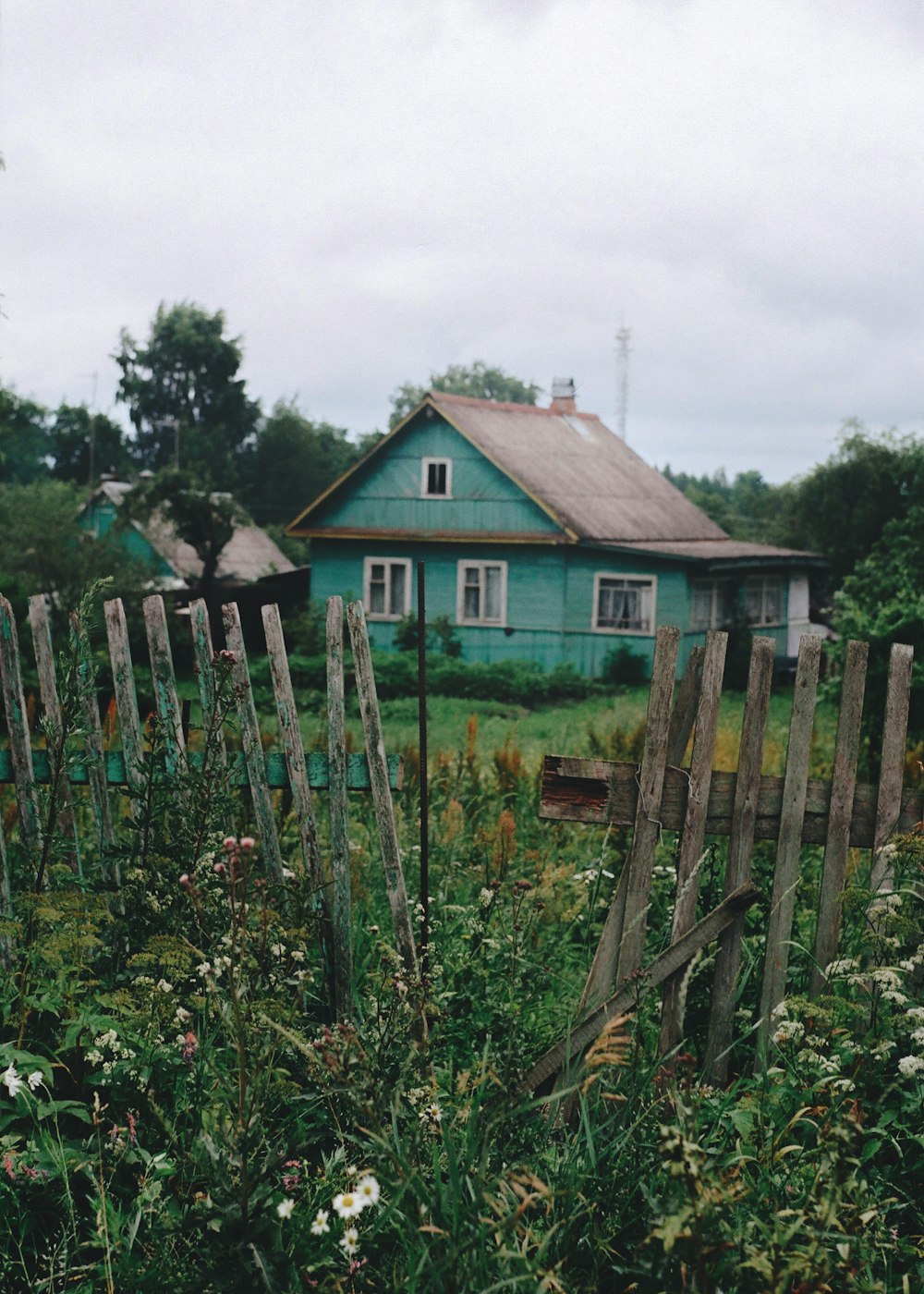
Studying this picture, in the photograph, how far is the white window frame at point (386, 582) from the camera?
25266mm

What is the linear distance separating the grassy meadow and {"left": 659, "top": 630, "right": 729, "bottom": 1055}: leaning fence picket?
163mm

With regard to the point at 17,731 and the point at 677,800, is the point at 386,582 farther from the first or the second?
the point at 677,800

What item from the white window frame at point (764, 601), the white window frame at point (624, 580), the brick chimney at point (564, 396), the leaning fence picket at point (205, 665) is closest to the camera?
the leaning fence picket at point (205, 665)

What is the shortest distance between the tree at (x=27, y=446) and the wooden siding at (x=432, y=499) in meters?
28.3

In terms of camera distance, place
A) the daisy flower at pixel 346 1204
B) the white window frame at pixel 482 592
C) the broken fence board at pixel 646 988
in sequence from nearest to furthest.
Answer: the daisy flower at pixel 346 1204, the broken fence board at pixel 646 988, the white window frame at pixel 482 592

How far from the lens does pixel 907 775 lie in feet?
27.2

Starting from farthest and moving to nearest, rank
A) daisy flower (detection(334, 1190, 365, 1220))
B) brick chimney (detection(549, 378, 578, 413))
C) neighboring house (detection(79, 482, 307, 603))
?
brick chimney (detection(549, 378, 578, 413)), neighboring house (detection(79, 482, 307, 603)), daisy flower (detection(334, 1190, 365, 1220))

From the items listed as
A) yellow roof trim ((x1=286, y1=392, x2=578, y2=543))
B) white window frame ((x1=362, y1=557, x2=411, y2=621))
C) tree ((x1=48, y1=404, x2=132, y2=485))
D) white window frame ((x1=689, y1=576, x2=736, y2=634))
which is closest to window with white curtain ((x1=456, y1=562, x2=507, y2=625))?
yellow roof trim ((x1=286, y1=392, x2=578, y2=543))

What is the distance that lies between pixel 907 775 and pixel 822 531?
2369 centimetres

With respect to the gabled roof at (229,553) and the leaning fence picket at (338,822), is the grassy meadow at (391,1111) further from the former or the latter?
the gabled roof at (229,553)

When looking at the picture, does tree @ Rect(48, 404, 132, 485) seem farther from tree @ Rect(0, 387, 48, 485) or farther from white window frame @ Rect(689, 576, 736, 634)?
white window frame @ Rect(689, 576, 736, 634)

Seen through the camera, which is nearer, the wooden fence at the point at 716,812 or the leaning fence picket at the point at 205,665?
the wooden fence at the point at 716,812

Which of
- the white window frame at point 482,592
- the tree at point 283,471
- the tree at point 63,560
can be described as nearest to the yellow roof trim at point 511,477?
the white window frame at point 482,592

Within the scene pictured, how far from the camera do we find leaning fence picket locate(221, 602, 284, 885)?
4.07m
